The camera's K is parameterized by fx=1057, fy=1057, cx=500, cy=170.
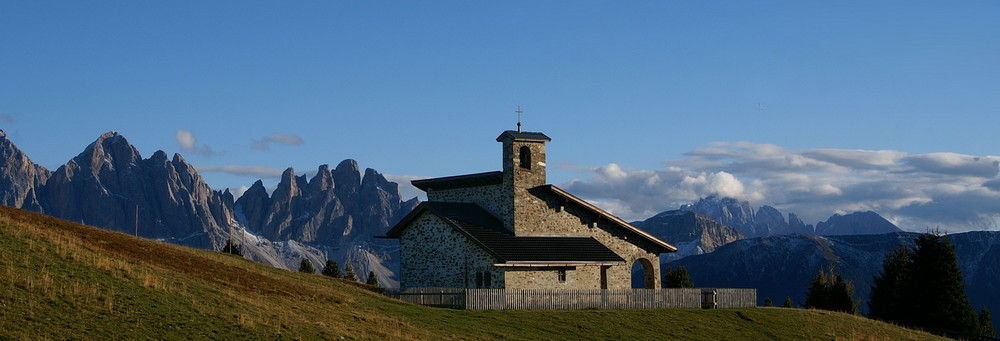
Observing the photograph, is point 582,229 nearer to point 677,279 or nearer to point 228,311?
point 228,311

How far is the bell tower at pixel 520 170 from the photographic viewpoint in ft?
198

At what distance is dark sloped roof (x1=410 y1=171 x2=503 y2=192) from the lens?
6206 centimetres

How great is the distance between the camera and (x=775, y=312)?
56.3 m

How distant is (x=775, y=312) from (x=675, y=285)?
3795 cm

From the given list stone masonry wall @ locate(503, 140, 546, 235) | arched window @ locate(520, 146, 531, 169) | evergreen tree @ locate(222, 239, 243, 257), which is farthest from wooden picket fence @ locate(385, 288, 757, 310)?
evergreen tree @ locate(222, 239, 243, 257)

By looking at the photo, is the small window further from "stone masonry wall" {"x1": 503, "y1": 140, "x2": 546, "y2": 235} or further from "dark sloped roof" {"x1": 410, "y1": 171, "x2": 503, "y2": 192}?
"dark sloped roof" {"x1": 410, "y1": 171, "x2": 503, "y2": 192}

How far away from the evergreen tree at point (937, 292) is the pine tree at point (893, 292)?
524 millimetres

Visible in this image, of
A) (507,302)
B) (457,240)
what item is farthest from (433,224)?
(507,302)

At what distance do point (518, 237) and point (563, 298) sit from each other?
870 centimetres

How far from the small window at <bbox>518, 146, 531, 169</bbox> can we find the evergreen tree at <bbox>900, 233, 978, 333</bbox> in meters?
30.4

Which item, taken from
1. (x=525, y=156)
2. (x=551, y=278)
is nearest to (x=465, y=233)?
(x=551, y=278)

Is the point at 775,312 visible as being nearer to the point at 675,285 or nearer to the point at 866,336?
the point at 866,336

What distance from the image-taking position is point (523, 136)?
61750mm

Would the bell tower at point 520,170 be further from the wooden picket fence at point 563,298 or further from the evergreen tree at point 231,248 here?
the evergreen tree at point 231,248
